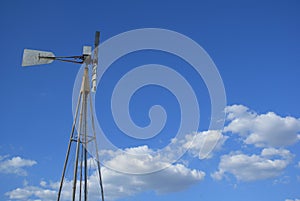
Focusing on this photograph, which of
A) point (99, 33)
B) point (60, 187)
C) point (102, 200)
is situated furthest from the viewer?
point (99, 33)

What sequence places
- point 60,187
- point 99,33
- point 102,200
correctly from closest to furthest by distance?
point 60,187
point 102,200
point 99,33

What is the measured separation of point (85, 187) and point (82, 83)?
6.15 meters

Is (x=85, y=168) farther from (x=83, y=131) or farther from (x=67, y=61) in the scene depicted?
(x=67, y=61)

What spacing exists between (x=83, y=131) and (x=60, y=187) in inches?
135

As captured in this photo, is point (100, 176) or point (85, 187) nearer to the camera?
point (85, 187)

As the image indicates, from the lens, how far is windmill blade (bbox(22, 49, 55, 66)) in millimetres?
25625

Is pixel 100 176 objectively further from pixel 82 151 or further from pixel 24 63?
pixel 24 63

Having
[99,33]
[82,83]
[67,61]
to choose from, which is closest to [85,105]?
[82,83]

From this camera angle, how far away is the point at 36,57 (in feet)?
84.9

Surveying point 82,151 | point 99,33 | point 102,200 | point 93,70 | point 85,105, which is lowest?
point 102,200

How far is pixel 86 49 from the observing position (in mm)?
26172

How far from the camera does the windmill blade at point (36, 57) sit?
2562 centimetres

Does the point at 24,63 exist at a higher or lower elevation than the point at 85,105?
higher

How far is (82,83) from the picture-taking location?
84.6 ft
